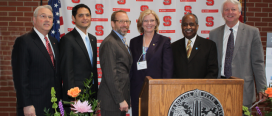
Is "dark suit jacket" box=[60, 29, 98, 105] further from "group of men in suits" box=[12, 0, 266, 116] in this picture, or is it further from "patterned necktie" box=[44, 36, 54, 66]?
"patterned necktie" box=[44, 36, 54, 66]

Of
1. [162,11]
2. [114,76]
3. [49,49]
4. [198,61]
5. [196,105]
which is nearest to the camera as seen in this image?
[196,105]

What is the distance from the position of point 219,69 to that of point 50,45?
2.11m

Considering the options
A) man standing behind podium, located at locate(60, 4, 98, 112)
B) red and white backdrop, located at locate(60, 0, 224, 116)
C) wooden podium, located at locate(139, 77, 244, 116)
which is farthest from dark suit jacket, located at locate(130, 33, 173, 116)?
red and white backdrop, located at locate(60, 0, 224, 116)

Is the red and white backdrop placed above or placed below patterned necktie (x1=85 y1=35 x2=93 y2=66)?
above

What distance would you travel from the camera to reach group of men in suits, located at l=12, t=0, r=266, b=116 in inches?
78.8

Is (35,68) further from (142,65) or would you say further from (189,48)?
(189,48)

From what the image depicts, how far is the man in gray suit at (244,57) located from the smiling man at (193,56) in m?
0.22

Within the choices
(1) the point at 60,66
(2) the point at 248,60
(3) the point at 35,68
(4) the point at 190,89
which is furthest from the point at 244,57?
(3) the point at 35,68

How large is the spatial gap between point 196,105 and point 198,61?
3.90ft

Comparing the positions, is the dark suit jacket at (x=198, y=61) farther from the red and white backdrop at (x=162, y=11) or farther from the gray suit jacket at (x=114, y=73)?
the red and white backdrop at (x=162, y=11)

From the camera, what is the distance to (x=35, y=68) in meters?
2.04

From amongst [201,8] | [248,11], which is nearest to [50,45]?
[201,8]

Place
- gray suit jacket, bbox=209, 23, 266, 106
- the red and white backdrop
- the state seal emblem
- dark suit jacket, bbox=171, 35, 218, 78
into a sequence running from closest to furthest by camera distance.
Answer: the state seal emblem
dark suit jacket, bbox=171, 35, 218, 78
gray suit jacket, bbox=209, 23, 266, 106
the red and white backdrop

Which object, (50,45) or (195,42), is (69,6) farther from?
(195,42)
